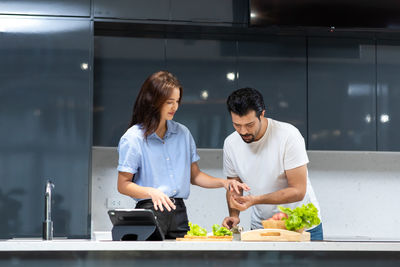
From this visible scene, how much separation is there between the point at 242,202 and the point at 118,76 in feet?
Answer: 5.89

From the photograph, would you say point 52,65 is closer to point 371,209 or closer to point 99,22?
point 99,22

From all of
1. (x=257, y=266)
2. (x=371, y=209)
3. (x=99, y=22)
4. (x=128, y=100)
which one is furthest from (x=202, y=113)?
(x=257, y=266)

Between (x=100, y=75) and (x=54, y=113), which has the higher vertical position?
(x=100, y=75)

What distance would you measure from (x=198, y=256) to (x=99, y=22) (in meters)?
2.30

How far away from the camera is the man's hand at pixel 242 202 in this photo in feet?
8.55

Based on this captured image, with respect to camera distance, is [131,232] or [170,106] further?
[170,106]

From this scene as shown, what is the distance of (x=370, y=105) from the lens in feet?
14.0

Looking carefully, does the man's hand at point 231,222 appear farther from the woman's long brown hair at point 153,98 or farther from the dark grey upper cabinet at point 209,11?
the dark grey upper cabinet at point 209,11

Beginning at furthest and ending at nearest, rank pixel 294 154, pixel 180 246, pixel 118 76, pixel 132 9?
pixel 118 76 → pixel 132 9 → pixel 294 154 → pixel 180 246

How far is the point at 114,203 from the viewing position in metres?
4.36

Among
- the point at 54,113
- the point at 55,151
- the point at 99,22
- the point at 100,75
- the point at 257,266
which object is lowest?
the point at 257,266

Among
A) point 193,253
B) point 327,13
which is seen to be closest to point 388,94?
point 327,13

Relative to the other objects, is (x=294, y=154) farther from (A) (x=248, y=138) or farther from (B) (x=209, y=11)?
(B) (x=209, y=11)

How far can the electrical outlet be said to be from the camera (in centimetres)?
434
